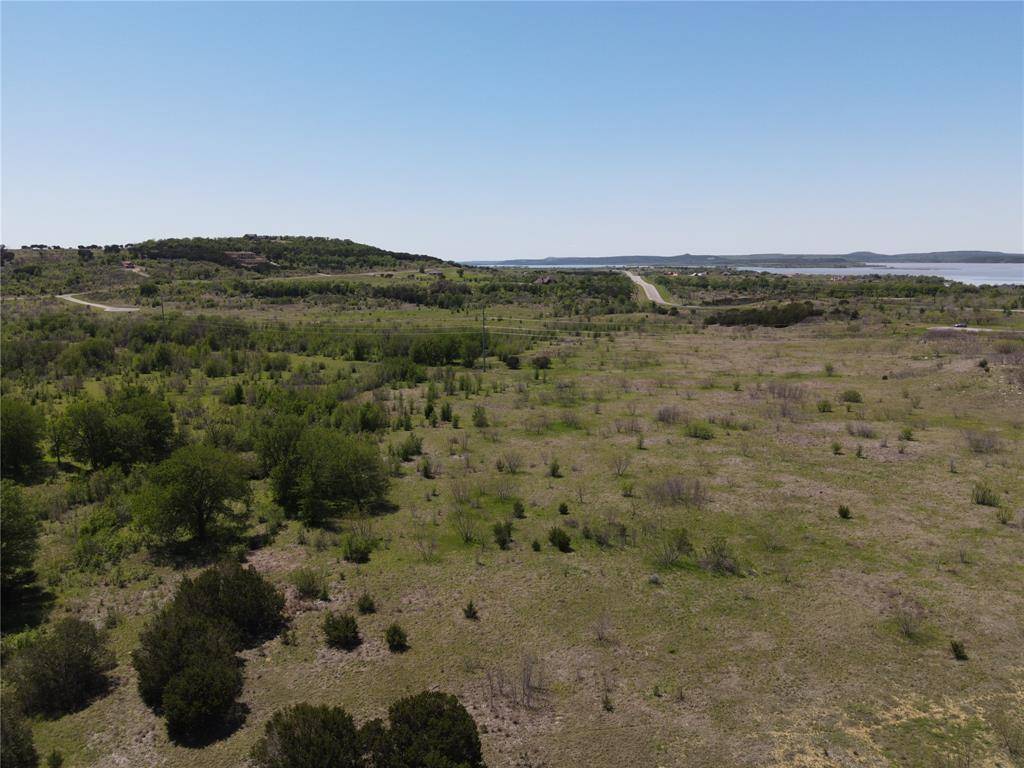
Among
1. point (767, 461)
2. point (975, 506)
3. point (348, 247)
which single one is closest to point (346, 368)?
point (767, 461)

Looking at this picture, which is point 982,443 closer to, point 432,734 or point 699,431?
point 699,431

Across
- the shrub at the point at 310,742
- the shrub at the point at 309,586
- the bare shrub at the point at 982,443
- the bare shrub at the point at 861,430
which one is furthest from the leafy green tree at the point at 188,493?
the bare shrub at the point at 982,443

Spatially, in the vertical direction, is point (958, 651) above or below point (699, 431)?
below

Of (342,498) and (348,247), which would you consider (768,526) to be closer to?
(342,498)

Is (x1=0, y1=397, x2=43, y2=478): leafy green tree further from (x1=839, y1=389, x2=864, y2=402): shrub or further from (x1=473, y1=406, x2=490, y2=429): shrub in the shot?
(x1=839, y1=389, x2=864, y2=402): shrub

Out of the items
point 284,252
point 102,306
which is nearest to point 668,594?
point 102,306

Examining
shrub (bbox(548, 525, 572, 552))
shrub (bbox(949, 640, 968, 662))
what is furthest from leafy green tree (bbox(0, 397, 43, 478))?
shrub (bbox(949, 640, 968, 662))
